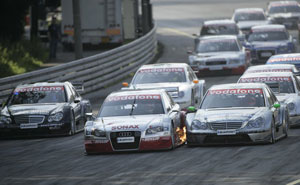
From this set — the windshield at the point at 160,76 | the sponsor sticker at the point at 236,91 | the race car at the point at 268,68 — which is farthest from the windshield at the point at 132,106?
the windshield at the point at 160,76

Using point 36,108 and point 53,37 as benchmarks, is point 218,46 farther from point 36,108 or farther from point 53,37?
point 36,108

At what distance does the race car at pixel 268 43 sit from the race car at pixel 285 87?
1571 centimetres

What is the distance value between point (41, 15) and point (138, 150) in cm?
3177

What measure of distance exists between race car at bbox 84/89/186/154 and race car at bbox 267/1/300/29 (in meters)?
36.3

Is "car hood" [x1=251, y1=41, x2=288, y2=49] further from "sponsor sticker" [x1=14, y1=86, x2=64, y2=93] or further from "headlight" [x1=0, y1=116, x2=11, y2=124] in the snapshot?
"headlight" [x1=0, y1=116, x2=11, y2=124]

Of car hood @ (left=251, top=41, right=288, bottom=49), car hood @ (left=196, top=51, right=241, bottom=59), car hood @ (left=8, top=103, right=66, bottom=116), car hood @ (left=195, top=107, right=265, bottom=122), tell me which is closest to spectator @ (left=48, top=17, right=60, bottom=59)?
car hood @ (left=196, top=51, right=241, bottom=59)

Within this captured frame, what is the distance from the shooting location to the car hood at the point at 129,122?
54.1 feet

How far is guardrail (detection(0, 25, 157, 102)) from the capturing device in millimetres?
25938

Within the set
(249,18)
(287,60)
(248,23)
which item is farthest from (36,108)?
(249,18)

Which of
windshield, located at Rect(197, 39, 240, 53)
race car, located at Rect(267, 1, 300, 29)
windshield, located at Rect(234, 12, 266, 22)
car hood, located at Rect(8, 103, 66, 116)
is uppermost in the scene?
car hood, located at Rect(8, 103, 66, 116)

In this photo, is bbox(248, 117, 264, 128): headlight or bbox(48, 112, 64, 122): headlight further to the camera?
bbox(48, 112, 64, 122): headlight

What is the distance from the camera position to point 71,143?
62.7 feet

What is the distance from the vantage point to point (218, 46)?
34.9 m

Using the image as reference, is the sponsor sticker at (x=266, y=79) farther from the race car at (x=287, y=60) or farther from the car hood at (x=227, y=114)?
the race car at (x=287, y=60)
